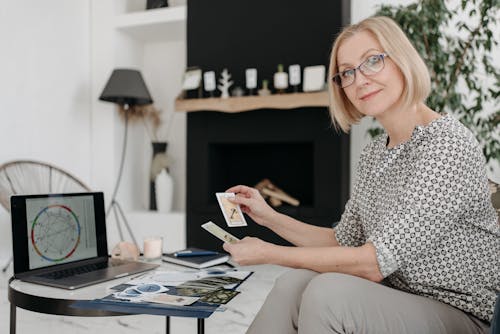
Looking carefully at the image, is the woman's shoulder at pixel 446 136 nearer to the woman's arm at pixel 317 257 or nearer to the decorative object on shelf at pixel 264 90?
the woman's arm at pixel 317 257

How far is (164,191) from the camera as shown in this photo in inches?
165

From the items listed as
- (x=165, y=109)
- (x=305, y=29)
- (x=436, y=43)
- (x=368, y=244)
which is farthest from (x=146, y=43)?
(x=368, y=244)

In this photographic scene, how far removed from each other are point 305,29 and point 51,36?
2031mm

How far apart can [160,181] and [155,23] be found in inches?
52.1

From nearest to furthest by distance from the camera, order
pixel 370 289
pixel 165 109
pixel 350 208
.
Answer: pixel 370 289
pixel 350 208
pixel 165 109

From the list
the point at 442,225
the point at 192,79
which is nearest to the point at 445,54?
the point at 192,79

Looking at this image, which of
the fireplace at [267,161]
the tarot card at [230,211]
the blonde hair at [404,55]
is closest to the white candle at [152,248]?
the tarot card at [230,211]

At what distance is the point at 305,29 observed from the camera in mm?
3527

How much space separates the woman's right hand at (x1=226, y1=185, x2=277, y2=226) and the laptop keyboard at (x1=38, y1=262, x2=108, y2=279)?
48 cm

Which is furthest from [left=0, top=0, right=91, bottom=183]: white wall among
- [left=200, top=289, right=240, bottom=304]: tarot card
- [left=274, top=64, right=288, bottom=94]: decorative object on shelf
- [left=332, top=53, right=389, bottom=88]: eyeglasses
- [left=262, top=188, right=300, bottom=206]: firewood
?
[left=332, top=53, right=389, bottom=88]: eyeglasses

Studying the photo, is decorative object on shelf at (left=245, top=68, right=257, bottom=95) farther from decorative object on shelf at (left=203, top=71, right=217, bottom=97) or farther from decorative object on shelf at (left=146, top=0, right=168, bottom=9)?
decorative object on shelf at (left=146, top=0, right=168, bottom=9)

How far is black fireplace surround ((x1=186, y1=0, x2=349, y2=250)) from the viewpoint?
137 inches

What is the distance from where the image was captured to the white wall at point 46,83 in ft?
11.7

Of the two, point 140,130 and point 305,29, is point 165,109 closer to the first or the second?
point 140,130
